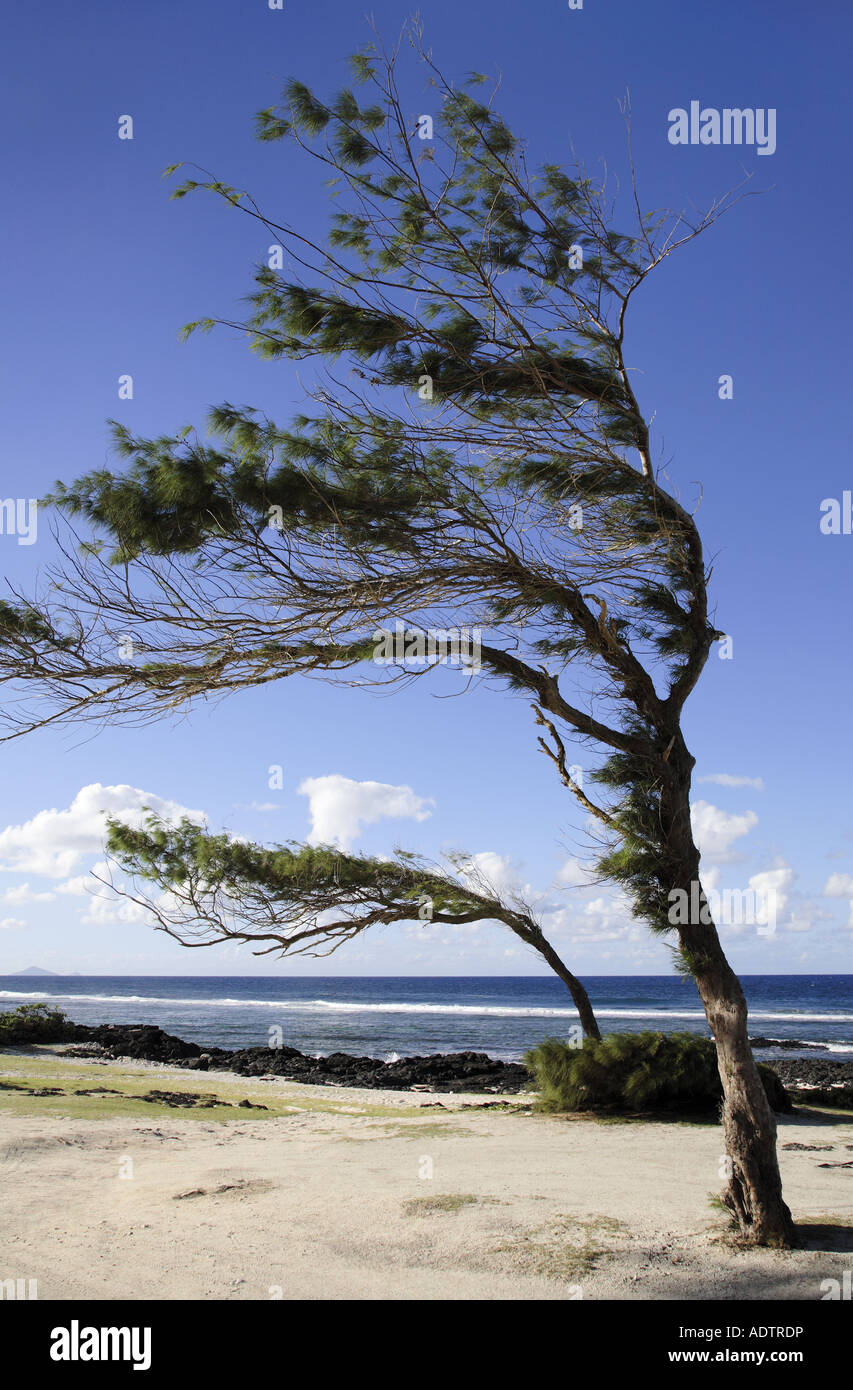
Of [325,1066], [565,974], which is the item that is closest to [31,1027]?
[325,1066]

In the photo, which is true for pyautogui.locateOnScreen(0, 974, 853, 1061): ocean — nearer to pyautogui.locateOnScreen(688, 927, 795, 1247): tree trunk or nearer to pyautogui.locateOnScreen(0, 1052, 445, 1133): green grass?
pyautogui.locateOnScreen(0, 1052, 445, 1133): green grass

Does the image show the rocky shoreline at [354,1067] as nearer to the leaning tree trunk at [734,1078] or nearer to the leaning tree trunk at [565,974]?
the leaning tree trunk at [565,974]

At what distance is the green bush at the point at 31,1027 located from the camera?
21.1m

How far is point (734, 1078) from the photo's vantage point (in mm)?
5418

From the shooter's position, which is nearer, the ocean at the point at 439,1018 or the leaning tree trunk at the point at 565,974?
the leaning tree trunk at the point at 565,974

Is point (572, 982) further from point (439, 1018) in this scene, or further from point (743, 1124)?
point (439, 1018)

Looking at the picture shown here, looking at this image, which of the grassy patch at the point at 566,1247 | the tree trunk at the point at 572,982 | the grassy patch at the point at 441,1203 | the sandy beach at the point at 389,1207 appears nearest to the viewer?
the sandy beach at the point at 389,1207

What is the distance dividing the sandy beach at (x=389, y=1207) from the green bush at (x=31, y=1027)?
11.7m

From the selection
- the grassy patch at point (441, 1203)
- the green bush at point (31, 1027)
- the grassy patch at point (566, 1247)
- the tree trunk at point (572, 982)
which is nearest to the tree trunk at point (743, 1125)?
the grassy patch at point (566, 1247)

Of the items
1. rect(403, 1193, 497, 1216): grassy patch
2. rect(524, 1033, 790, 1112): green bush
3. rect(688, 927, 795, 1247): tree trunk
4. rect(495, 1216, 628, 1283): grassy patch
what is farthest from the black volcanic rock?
rect(688, 927, 795, 1247): tree trunk

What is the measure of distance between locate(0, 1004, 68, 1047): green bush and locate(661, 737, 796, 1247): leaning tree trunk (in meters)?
19.4

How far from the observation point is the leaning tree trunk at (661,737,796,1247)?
17.0 ft

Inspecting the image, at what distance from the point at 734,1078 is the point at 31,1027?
67.1 feet
